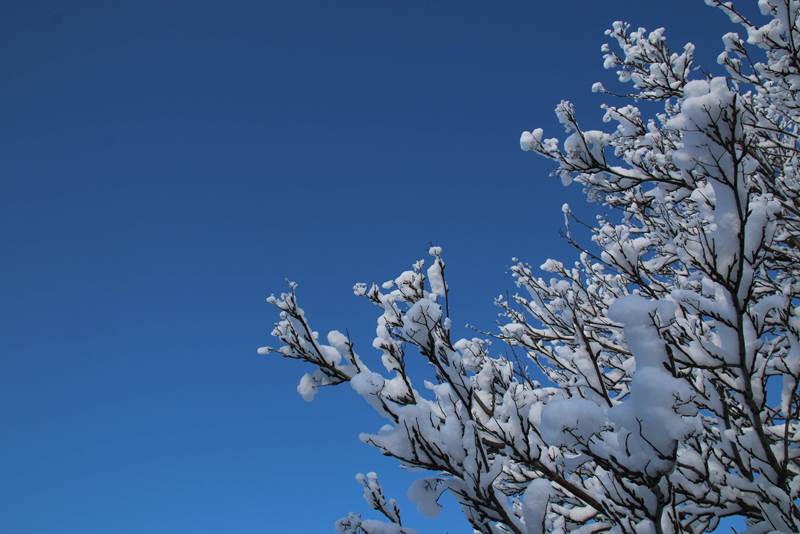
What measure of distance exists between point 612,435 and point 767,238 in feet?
3.03

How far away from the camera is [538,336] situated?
15.7 ft

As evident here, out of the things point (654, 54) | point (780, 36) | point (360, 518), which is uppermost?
point (654, 54)

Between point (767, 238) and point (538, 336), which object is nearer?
point (767, 238)

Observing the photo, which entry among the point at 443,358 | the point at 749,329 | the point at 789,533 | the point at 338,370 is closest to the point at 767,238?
the point at 749,329

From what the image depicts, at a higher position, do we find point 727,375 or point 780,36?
point 780,36

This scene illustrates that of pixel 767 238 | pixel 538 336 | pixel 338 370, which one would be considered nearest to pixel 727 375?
pixel 767 238

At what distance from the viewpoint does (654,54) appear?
495 centimetres

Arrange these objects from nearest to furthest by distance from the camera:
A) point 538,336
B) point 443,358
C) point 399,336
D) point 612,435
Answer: point 612,435, point 443,358, point 399,336, point 538,336

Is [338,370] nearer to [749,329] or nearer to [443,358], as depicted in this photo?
[443,358]

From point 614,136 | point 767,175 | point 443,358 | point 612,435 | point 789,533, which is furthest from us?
point 614,136

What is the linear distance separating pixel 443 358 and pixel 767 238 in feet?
4.26

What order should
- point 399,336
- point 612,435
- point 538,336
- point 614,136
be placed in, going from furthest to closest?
point 614,136 → point 538,336 → point 399,336 → point 612,435

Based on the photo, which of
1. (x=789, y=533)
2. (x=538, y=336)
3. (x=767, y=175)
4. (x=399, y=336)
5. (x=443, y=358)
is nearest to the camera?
(x=789, y=533)

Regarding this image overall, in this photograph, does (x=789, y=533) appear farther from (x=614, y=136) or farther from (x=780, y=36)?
(x=614, y=136)
